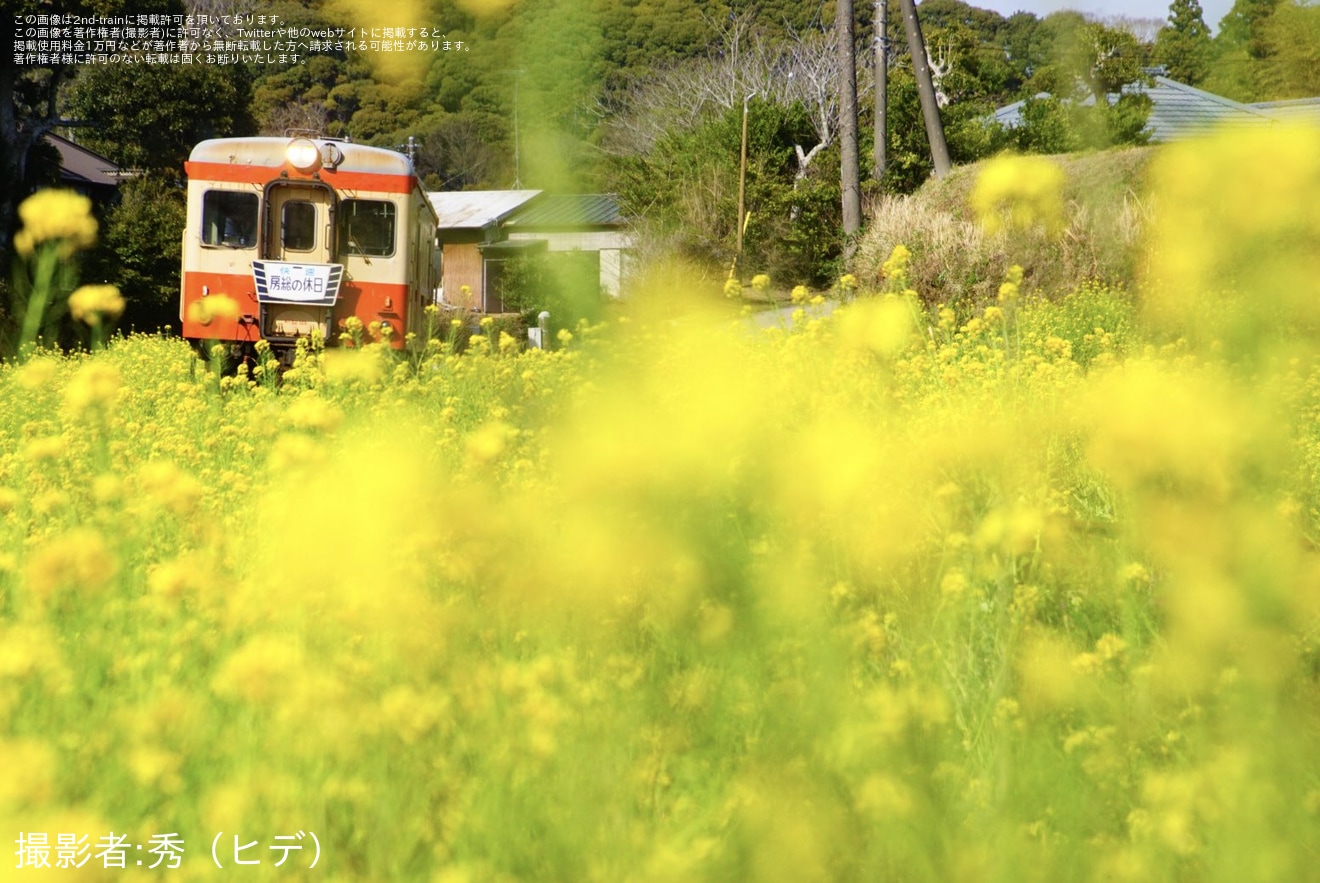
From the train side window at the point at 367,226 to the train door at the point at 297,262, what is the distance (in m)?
0.13

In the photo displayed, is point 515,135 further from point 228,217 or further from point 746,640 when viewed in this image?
point 228,217

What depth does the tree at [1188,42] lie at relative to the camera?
1248mm

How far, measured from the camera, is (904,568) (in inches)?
67.6

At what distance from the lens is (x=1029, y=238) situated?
134 inches

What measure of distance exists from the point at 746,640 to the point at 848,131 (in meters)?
13.0

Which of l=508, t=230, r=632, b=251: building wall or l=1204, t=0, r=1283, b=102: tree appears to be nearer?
l=1204, t=0, r=1283, b=102: tree

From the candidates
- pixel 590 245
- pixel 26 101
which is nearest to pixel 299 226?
pixel 590 245

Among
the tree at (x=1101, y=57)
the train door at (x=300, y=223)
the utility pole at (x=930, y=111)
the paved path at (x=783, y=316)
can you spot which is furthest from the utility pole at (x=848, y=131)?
the tree at (x=1101, y=57)

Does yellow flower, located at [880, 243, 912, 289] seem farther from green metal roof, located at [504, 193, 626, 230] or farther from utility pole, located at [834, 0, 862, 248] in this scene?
utility pole, located at [834, 0, 862, 248]

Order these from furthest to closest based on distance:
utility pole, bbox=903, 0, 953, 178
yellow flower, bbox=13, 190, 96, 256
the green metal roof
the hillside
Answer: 1. utility pole, bbox=903, 0, 953, 178
2. the hillside
3. yellow flower, bbox=13, 190, 96, 256
4. the green metal roof

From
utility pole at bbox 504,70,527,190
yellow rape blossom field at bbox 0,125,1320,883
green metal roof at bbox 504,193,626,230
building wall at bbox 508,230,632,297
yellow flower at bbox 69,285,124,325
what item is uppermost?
utility pole at bbox 504,70,527,190

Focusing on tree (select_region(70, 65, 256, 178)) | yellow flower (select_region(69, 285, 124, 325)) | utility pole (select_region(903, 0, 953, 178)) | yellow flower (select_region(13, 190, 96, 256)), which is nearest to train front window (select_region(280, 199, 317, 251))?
utility pole (select_region(903, 0, 953, 178))

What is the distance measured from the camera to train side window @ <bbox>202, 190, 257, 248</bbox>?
9258 millimetres

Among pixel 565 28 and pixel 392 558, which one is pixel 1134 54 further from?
pixel 392 558
